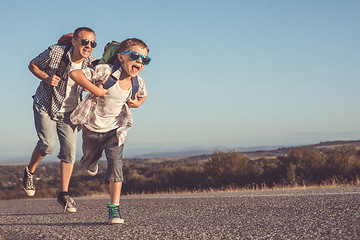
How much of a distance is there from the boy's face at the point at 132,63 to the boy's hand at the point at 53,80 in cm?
114

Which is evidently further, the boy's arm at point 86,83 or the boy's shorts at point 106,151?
the boy's shorts at point 106,151

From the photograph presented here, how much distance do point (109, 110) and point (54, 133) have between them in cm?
141

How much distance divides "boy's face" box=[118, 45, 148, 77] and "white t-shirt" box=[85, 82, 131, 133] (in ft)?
0.68

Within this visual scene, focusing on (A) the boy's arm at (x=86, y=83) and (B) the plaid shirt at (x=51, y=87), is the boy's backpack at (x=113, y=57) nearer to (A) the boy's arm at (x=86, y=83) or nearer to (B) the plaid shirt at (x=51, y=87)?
(A) the boy's arm at (x=86, y=83)

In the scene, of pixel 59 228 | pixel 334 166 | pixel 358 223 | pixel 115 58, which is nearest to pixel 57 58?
pixel 115 58

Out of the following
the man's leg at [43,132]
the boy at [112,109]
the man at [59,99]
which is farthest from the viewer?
the man's leg at [43,132]

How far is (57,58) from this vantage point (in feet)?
18.5

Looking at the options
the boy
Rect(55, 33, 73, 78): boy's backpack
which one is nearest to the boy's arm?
the boy

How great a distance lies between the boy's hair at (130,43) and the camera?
490 cm

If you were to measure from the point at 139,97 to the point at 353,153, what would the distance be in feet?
50.8

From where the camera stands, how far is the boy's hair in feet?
16.1

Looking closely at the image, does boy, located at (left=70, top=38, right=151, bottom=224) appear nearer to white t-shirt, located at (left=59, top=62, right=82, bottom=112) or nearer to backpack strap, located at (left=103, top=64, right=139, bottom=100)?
backpack strap, located at (left=103, top=64, right=139, bottom=100)

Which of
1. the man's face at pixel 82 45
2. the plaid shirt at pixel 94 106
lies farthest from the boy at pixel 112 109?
the man's face at pixel 82 45

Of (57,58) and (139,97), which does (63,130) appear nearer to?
(57,58)
